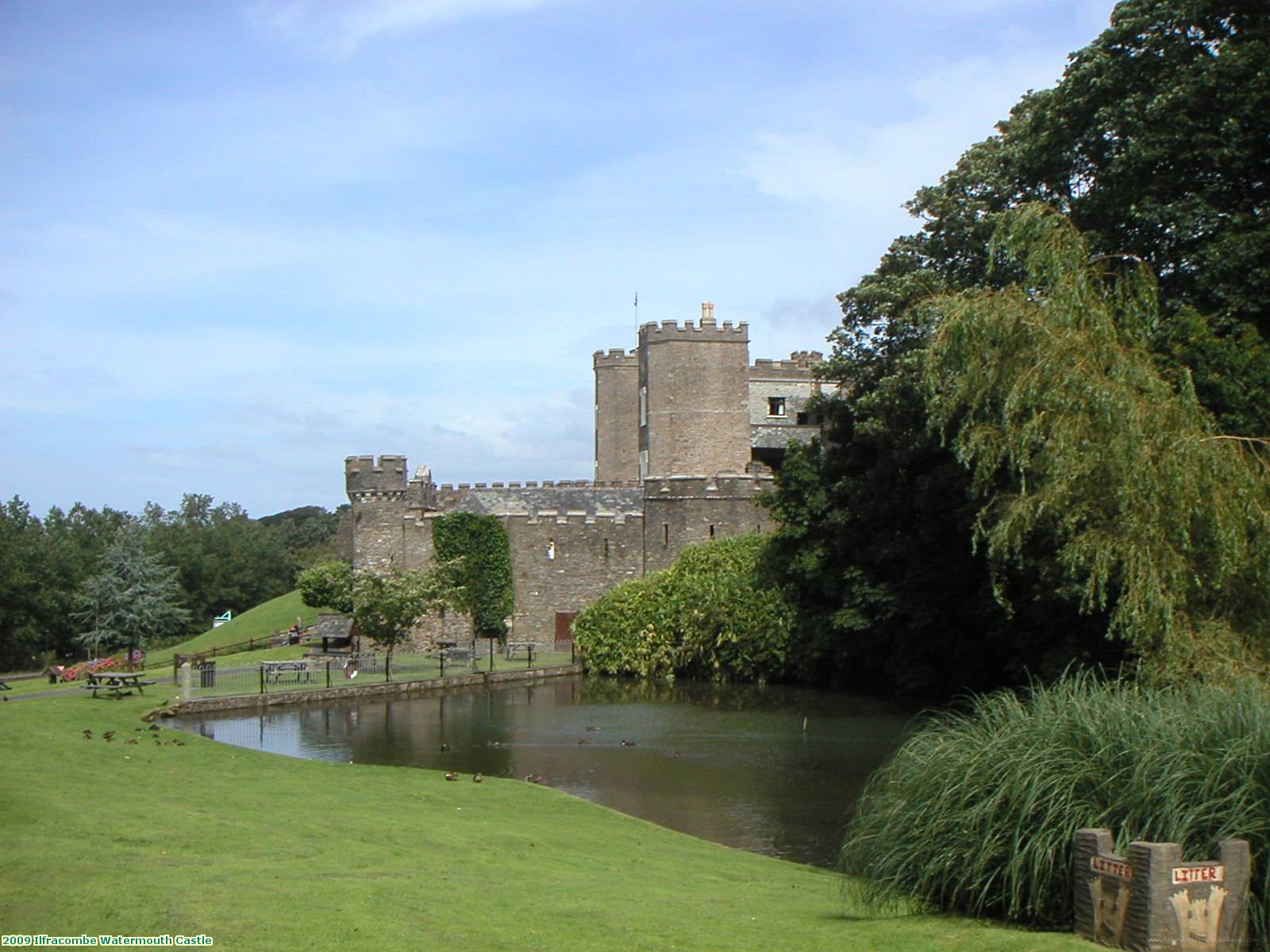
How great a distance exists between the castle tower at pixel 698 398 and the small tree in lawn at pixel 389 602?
56.7 feet

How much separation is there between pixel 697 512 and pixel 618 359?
14.2 m

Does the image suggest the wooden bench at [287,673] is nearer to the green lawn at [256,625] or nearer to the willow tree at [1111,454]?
the green lawn at [256,625]

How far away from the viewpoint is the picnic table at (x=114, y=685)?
1000 inches

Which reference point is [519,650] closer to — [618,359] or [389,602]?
[389,602]

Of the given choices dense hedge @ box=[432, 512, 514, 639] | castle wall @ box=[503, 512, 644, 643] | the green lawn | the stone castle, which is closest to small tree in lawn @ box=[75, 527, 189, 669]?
the green lawn

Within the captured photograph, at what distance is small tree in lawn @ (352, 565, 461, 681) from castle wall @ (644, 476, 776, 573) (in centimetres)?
1133

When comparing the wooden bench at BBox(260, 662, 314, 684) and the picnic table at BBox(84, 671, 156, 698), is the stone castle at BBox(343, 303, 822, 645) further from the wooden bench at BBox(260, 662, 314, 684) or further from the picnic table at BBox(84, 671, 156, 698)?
the picnic table at BBox(84, 671, 156, 698)

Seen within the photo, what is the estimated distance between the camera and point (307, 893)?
8.14m

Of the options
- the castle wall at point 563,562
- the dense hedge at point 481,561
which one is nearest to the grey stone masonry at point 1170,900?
the dense hedge at point 481,561

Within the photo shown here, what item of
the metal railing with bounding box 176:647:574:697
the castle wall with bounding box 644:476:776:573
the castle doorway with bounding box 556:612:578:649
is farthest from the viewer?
the castle doorway with bounding box 556:612:578:649

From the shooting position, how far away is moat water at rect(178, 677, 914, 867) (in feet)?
52.5

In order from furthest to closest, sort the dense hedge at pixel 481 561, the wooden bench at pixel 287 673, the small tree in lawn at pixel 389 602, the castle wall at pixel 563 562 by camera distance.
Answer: the castle wall at pixel 563 562
the dense hedge at pixel 481 561
the small tree in lawn at pixel 389 602
the wooden bench at pixel 287 673

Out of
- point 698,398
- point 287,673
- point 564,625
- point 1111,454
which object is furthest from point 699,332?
point 1111,454

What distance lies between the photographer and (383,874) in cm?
934
